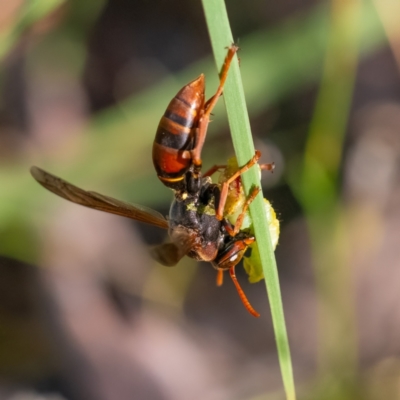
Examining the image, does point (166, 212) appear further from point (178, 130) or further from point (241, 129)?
point (241, 129)

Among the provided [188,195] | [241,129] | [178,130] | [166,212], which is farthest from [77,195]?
[166,212]

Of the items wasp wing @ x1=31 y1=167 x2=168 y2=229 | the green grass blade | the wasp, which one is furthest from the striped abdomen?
the green grass blade

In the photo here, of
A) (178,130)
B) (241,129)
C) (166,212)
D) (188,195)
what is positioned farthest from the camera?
(166,212)

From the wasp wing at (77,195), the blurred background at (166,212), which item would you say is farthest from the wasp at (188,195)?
the blurred background at (166,212)

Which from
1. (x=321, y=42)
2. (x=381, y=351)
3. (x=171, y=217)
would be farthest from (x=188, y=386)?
(x=321, y=42)

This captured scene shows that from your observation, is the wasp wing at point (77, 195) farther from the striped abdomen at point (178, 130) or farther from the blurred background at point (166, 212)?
the blurred background at point (166, 212)
